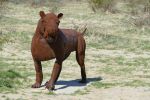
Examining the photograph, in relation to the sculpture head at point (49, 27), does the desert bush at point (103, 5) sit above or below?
below

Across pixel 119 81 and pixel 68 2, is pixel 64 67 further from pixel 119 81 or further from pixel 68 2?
pixel 68 2

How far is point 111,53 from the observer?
19.4m

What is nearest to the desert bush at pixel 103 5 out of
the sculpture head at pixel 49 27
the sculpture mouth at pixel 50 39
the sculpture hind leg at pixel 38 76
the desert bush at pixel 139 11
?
the desert bush at pixel 139 11

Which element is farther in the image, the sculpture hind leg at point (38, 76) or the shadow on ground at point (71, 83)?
the shadow on ground at point (71, 83)

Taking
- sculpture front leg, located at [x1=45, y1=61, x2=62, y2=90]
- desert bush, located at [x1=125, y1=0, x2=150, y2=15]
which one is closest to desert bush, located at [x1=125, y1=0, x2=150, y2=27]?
desert bush, located at [x1=125, y1=0, x2=150, y2=15]

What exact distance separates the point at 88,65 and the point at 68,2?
24041 mm

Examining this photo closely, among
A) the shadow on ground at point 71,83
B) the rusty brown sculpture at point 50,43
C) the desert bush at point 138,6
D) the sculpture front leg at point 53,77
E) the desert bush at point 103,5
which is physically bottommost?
the desert bush at point 138,6

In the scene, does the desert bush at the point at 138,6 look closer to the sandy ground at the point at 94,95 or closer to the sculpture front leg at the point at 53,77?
the sandy ground at the point at 94,95

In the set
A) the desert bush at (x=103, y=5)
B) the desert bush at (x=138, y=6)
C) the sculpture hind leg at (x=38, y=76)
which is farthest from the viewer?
the desert bush at (x=103, y=5)

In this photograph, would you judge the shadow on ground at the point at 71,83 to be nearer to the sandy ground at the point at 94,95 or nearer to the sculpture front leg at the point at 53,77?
the sandy ground at the point at 94,95

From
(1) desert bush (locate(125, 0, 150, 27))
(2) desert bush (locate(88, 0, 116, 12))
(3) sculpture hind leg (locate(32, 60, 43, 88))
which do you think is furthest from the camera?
(2) desert bush (locate(88, 0, 116, 12))

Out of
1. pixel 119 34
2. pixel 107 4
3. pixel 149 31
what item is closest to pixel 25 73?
pixel 119 34

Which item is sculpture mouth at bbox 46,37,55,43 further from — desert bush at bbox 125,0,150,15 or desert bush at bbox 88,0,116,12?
desert bush at bbox 88,0,116,12

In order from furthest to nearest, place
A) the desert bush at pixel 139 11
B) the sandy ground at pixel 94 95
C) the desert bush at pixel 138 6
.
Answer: the desert bush at pixel 138 6, the desert bush at pixel 139 11, the sandy ground at pixel 94 95
